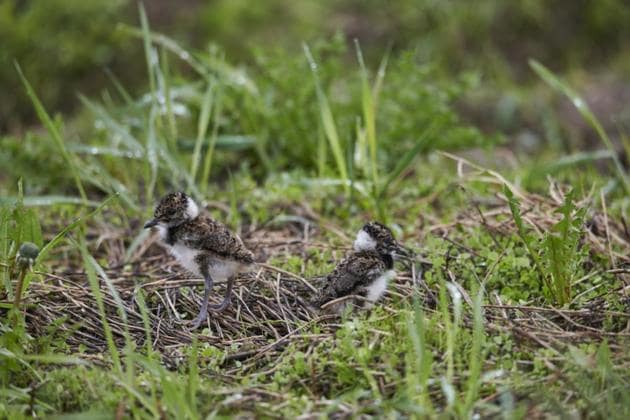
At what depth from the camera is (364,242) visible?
16.0 ft

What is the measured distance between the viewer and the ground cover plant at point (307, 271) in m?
3.76

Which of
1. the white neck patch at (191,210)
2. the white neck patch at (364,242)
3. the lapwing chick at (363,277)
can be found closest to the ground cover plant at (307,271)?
the lapwing chick at (363,277)

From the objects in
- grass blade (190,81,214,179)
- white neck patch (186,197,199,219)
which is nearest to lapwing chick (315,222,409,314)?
white neck patch (186,197,199,219)

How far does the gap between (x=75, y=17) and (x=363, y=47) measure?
347cm

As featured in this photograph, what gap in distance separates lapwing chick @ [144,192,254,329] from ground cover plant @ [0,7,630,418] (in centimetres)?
20

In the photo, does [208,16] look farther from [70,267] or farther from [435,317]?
[435,317]

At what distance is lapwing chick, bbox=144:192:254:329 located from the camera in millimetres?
4664

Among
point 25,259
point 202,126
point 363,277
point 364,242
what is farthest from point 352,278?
point 202,126

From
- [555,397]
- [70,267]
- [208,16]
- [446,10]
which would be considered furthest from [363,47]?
[555,397]

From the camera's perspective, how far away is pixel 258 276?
509 centimetres

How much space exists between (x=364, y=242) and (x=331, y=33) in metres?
6.54

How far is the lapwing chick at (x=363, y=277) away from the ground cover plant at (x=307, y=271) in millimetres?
135

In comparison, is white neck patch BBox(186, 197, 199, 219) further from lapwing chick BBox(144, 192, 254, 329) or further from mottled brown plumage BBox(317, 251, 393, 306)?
mottled brown plumage BBox(317, 251, 393, 306)

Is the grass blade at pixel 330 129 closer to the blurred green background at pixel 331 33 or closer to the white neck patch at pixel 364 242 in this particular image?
the white neck patch at pixel 364 242
